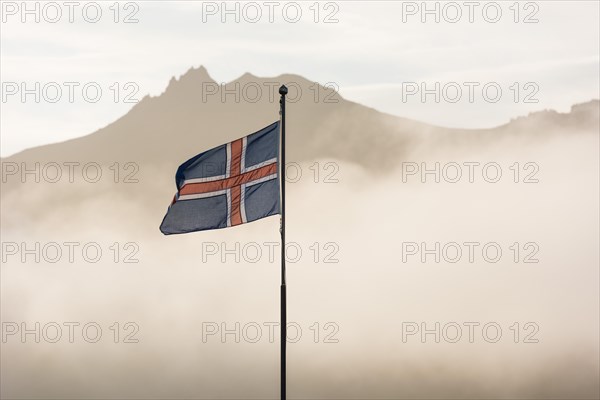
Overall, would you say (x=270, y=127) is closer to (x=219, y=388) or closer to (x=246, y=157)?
(x=246, y=157)

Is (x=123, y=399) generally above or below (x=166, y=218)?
below

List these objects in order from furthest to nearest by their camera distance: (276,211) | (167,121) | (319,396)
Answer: (167,121), (319,396), (276,211)

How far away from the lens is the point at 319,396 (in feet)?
364

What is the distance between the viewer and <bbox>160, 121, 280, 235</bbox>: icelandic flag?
32.8 metres

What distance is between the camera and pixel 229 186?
32.9 metres

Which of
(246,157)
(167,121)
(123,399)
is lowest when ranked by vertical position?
(123,399)

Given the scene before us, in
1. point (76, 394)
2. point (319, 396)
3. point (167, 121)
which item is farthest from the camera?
point (167, 121)

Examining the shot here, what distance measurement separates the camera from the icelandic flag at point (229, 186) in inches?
1292

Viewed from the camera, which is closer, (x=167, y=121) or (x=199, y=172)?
(x=199, y=172)

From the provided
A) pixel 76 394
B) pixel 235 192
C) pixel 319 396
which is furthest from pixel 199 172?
pixel 76 394

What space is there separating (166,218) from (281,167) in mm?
3762

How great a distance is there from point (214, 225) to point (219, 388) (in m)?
91.2

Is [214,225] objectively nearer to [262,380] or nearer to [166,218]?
[166,218]

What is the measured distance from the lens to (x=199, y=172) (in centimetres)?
3297
